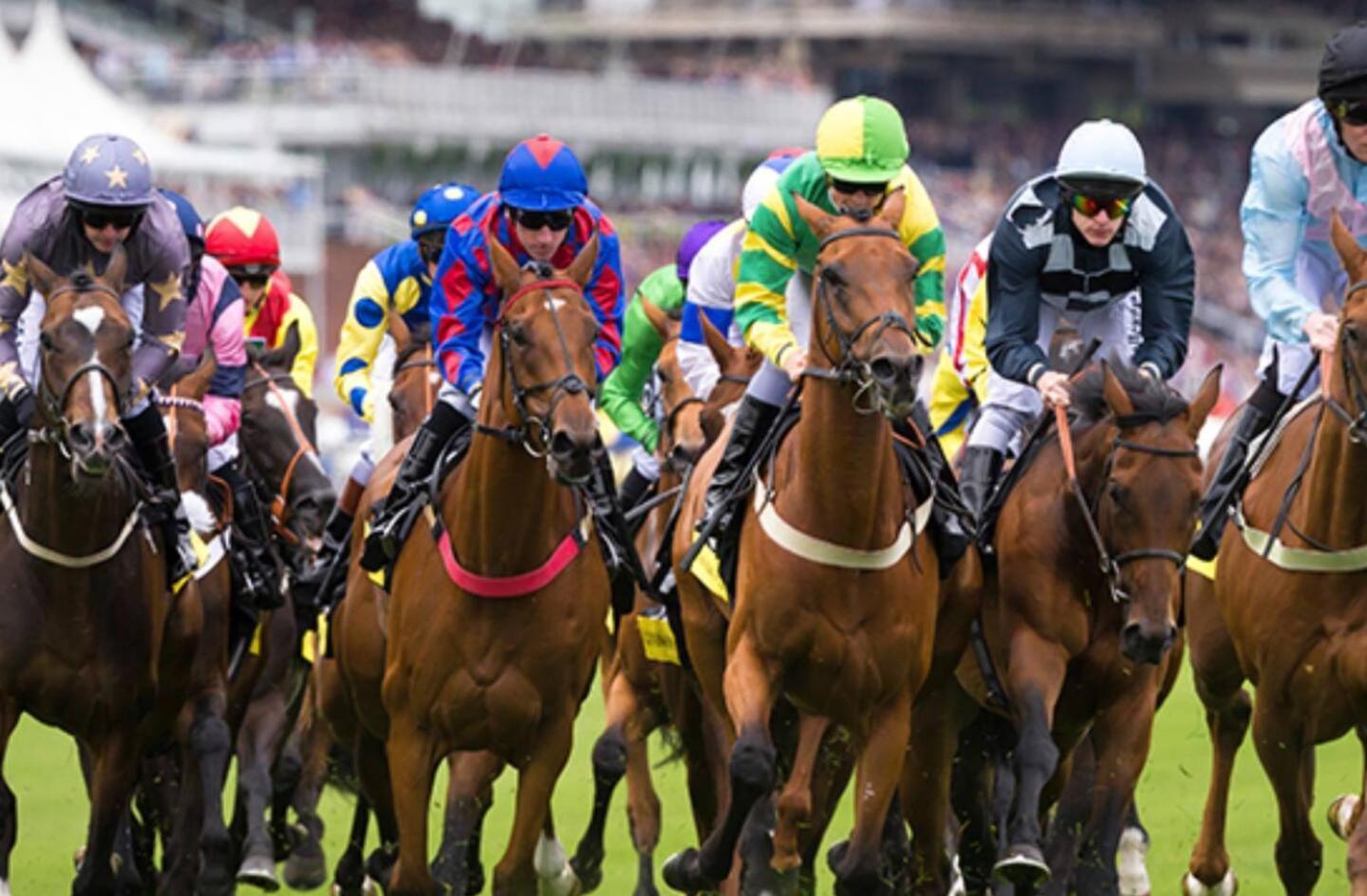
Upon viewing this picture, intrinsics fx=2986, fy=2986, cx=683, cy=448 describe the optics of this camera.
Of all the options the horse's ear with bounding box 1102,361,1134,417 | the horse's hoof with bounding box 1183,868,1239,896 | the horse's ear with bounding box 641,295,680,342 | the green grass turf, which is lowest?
the green grass turf

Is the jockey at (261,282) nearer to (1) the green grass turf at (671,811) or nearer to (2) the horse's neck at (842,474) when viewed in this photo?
(1) the green grass turf at (671,811)

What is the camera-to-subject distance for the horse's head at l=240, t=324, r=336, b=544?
11.7 m

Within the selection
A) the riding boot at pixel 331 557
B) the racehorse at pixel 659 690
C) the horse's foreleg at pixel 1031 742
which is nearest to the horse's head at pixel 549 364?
the horse's foreleg at pixel 1031 742

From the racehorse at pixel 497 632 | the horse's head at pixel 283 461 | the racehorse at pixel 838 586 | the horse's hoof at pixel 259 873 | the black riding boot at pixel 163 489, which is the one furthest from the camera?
the horse's head at pixel 283 461

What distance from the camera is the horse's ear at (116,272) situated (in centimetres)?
889

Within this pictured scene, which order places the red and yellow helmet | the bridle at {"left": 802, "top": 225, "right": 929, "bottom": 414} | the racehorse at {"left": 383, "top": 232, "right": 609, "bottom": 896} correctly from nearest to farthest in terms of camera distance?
1. the bridle at {"left": 802, "top": 225, "right": 929, "bottom": 414}
2. the racehorse at {"left": 383, "top": 232, "right": 609, "bottom": 896}
3. the red and yellow helmet

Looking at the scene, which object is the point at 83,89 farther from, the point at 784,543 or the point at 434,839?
the point at 784,543

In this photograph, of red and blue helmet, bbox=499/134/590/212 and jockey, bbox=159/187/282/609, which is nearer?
red and blue helmet, bbox=499/134/590/212

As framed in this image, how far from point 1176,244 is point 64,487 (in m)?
3.47

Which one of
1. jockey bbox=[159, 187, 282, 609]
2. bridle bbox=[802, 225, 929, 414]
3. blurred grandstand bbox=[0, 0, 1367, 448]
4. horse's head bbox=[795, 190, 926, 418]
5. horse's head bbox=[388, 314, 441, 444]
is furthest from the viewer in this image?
blurred grandstand bbox=[0, 0, 1367, 448]

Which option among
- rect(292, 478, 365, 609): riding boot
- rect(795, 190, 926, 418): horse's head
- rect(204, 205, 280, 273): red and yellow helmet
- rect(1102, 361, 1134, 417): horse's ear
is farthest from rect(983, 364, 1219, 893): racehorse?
rect(204, 205, 280, 273): red and yellow helmet

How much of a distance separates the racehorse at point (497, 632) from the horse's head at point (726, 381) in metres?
1.41

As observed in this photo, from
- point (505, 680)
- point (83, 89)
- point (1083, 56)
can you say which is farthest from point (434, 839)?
point (1083, 56)

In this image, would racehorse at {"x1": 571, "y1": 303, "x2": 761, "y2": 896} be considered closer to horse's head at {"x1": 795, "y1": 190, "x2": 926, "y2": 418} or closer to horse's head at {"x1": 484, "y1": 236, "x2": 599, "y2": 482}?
horse's head at {"x1": 484, "y1": 236, "x2": 599, "y2": 482}
